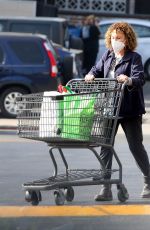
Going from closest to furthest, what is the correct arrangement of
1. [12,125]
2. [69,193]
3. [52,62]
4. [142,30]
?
[69,193], [12,125], [52,62], [142,30]

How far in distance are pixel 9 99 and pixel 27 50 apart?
100 cm

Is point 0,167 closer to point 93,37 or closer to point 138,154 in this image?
point 138,154

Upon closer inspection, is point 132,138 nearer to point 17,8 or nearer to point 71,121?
point 71,121

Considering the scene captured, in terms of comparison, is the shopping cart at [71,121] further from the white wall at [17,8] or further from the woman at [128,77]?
the white wall at [17,8]

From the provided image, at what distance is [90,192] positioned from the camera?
10008 mm

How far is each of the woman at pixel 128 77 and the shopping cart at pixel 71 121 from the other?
184 millimetres

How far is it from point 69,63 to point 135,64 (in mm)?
12310

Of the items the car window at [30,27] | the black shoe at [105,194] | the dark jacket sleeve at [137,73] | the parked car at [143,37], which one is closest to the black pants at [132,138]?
the black shoe at [105,194]

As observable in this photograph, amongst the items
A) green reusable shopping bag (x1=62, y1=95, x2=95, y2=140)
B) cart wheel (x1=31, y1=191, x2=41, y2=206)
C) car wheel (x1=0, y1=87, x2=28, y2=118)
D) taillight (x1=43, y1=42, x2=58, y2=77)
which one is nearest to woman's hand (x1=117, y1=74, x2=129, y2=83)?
green reusable shopping bag (x1=62, y1=95, x2=95, y2=140)

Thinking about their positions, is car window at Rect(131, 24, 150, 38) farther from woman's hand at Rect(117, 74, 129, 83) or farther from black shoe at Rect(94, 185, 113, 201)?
woman's hand at Rect(117, 74, 129, 83)

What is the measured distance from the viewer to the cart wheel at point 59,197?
29.2 ft

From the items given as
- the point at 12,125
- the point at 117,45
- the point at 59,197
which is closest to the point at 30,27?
the point at 12,125

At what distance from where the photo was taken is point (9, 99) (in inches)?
735

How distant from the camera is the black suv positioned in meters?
18.6
